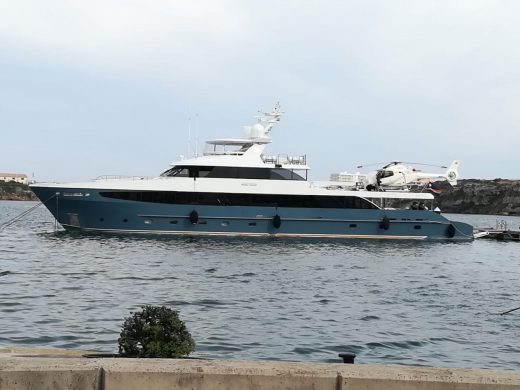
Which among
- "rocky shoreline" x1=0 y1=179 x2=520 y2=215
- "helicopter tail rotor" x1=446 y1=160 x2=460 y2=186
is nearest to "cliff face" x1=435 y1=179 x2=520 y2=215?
"rocky shoreline" x1=0 y1=179 x2=520 y2=215

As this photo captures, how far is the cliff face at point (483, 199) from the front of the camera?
16188cm

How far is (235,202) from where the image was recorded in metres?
39.0

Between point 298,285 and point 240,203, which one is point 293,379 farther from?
point 240,203

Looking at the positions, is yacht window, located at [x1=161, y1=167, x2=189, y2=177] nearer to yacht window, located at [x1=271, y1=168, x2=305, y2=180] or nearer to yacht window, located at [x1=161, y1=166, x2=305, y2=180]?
yacht window, located at [x1=161, y1=166, x2=305, y2=180]

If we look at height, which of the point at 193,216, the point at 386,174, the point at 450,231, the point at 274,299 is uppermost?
the point at 386,174

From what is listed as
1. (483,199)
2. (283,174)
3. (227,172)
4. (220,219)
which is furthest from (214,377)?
(483,199)

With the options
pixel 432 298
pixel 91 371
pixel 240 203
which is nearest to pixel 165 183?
pixel 240 203

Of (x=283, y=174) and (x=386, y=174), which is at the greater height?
(x=386, y=174)

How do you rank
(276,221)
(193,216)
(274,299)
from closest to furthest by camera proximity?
(274,299) < (193,216) < (276,221)

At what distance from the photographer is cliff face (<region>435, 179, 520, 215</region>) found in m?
162

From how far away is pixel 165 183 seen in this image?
37750 mm

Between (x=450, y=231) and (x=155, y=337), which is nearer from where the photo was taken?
(x=155, y=337)

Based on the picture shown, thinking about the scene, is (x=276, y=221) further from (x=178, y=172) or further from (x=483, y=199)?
(x=483, y=199)

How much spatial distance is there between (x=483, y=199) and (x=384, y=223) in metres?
132
